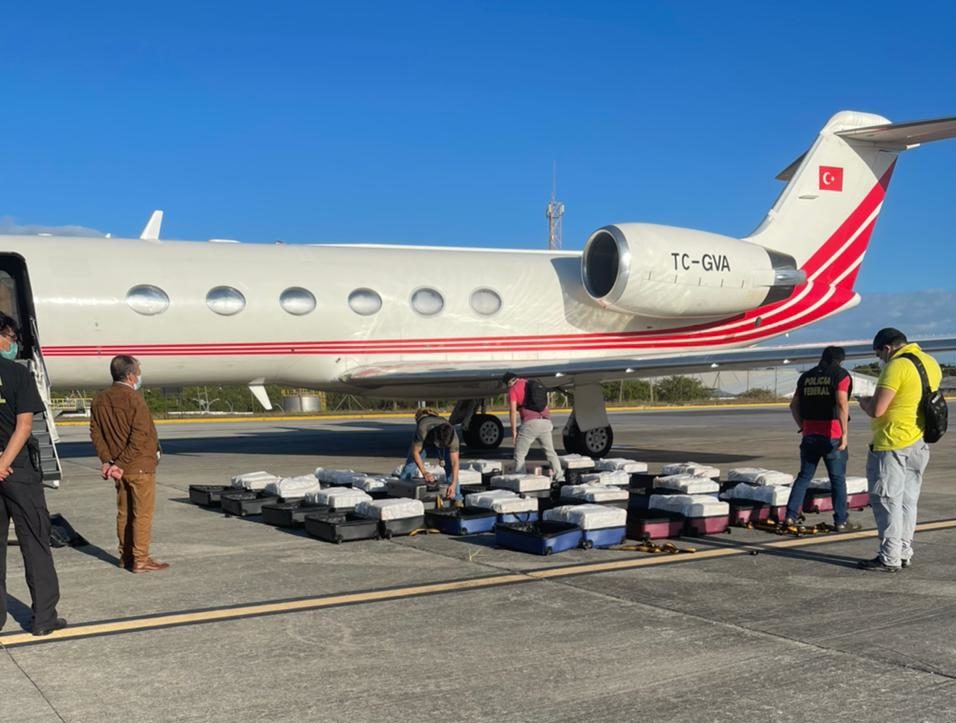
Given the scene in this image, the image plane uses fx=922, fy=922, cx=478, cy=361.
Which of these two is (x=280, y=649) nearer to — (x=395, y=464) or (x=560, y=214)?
(x=395, y=464)

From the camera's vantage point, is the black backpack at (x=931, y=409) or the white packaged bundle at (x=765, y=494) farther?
the white packaged bundle at (x=765, y=494)

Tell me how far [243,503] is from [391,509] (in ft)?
7.17

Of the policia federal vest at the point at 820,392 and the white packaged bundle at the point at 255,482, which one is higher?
the policia federal vest at the point at 820,392

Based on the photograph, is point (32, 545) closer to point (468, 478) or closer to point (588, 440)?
point (468, 478)

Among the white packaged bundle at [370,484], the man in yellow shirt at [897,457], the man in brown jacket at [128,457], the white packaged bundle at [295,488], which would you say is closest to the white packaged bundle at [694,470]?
the white packaged bundle at [370,484]

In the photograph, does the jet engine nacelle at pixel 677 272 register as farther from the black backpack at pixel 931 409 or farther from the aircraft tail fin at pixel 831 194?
the black backpack at pixel 931 409

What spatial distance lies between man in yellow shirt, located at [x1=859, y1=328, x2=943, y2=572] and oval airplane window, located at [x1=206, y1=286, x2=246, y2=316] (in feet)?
32.5

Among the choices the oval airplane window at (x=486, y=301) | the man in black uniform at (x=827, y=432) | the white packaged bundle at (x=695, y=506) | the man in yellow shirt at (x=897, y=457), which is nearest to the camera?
the man in yellow shirt at (x=897, y=457)

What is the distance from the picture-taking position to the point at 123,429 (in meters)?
7.23

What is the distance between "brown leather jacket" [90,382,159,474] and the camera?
720 cm

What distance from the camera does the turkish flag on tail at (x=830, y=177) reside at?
58.1 feet

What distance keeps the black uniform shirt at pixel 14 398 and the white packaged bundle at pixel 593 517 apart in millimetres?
4223

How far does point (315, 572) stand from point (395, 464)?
780 cm

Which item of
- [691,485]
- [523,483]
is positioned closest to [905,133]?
[691,485]
